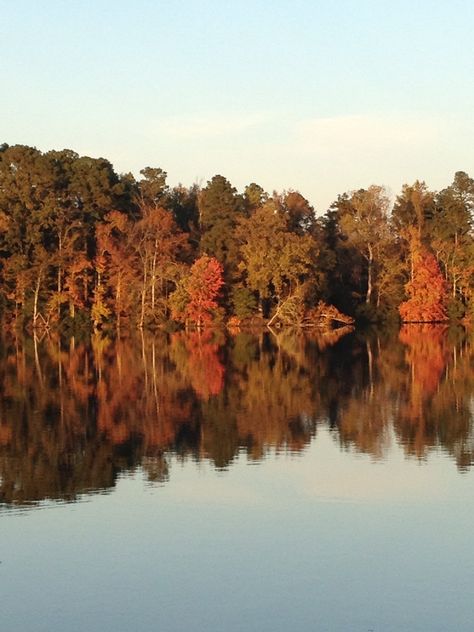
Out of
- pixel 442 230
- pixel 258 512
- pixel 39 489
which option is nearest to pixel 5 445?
pixel 39 489

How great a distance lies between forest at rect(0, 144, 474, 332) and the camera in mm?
66062

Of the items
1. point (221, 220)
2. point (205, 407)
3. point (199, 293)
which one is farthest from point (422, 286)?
point (205, 407)

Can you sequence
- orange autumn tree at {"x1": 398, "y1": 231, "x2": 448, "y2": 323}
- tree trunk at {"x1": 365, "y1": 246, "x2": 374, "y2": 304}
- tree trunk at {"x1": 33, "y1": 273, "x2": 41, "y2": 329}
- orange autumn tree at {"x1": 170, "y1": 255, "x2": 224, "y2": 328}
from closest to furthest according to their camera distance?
tree trunk at {"x1": 33, "y1": 273, "x2": 41, "y2": 329} → orange autumn tree at {"x1": 170, "y1": 255, "x2": 224, "y2": 328} → tree trunk at {"x1": 365, "y1": 246, "x2": 374, "y2": 304} → orange autumn tree at {"x1": 398, "y1": 231, "x2": 448, "y2": 323}

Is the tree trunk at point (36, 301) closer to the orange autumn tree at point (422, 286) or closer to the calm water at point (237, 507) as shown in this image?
the orange autumn tree at point (422, 286)

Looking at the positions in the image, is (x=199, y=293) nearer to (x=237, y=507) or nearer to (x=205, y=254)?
(x=205, y=254)

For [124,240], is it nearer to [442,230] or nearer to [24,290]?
[24,290]

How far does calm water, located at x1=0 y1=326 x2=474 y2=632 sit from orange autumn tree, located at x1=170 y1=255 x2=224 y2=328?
3794 centimetres

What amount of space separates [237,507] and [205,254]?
5710 cm

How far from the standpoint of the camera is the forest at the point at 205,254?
66.1m

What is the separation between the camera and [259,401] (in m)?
25.9

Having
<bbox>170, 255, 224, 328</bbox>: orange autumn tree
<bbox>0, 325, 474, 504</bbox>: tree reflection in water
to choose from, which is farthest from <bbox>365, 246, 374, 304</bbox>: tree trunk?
<bbox>0, 325, 474, 504</bbox>: tree reflection in water

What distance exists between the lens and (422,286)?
74.9 m

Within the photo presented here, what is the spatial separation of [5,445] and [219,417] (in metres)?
5.37

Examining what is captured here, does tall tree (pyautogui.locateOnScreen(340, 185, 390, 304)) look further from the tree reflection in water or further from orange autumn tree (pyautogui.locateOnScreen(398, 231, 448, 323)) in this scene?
the tree reflection in water
